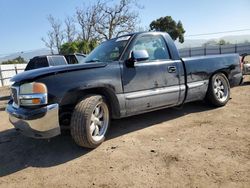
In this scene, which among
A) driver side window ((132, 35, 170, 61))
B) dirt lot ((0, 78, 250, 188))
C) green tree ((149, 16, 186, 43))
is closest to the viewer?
dirt lot ((0, 78, 250, 188))

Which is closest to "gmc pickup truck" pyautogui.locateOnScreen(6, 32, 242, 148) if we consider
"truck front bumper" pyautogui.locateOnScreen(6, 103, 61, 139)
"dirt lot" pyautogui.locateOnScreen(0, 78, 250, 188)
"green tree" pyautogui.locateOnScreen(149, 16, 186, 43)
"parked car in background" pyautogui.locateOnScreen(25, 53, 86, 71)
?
"truck front bumper" pyautogui.locateOnScreen(6, 103, 61, 139)

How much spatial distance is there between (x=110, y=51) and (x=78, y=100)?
4.42 ft

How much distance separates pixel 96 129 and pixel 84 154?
18.2 inches

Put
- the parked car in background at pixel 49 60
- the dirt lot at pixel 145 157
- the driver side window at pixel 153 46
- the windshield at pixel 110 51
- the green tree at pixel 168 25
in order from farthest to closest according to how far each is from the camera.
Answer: the green tree at pixel 168 25
the parked car in background at pixel 49 60
the driver side window at pixel 153 46
the windshield at pixel 110 51
the dirt lot at pixel 145 157

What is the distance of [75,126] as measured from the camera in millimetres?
3779

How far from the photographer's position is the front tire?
378 cm

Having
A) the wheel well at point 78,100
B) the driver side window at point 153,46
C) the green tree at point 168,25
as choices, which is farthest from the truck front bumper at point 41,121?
the green tree at point 168,25

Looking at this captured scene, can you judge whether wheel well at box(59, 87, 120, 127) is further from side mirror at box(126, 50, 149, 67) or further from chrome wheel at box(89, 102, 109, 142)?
side mirror at box(126, 50, 149, 67)

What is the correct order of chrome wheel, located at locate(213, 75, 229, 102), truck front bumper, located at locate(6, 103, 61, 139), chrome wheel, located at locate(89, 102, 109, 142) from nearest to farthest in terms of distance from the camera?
truck front bumper, located at locate(6, 103, 61, 139)
chrome wheel, located at locate(89, 102, 109, 142)
chrome wheel, located at locate(213, 75, 229, 102)

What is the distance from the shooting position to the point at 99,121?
168 inches

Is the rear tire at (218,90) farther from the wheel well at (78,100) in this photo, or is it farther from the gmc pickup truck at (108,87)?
the wheel well at (78,100)

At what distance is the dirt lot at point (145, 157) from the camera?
10.0 ft

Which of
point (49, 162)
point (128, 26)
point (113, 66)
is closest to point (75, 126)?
point (49, 162)

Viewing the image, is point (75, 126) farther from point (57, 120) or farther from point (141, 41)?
point (141, 41)
